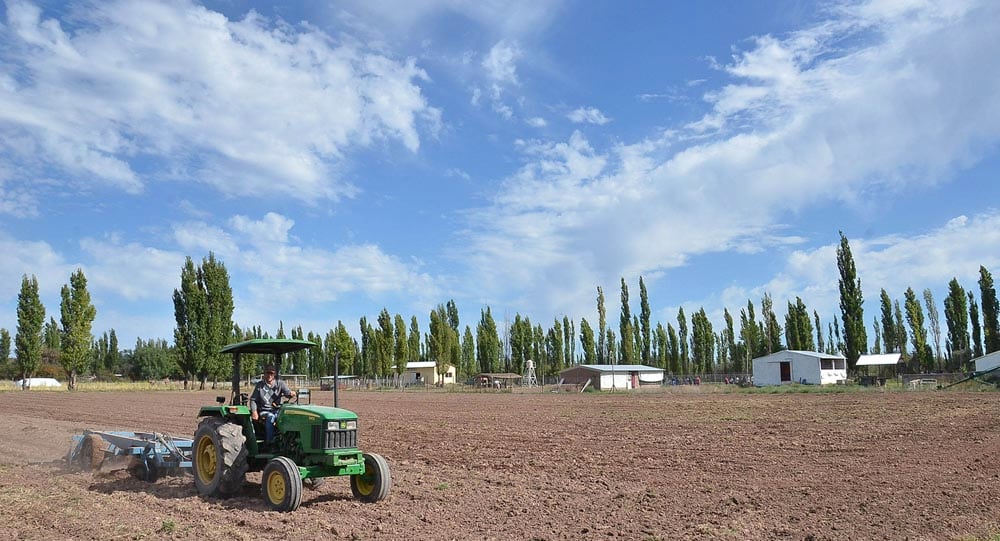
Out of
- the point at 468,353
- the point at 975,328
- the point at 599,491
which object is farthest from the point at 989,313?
the point at 599,491

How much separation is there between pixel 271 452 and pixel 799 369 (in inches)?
2106

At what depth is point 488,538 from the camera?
7.51m

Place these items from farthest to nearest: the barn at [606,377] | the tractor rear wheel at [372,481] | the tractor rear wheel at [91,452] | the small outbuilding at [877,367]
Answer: the barn at [606,377] < the small outbuilding at [877,367] < the tractor rear wheel at [91,452] < the tractor rear wheel at [372,481]

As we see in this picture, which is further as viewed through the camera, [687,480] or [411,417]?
[411,417]

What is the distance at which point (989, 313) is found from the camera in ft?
228

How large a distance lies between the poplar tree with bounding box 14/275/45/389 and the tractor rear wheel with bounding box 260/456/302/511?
71.7 m

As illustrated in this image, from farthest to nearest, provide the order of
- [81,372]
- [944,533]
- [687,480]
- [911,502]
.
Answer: [81,372] → [687,480] → [911,502] → [944,533]

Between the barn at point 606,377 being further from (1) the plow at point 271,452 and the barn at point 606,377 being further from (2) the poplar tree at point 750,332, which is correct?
(1) the plow at point 271,452

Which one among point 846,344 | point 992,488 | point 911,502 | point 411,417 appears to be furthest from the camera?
point 846,344

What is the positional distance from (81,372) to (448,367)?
1443 inches

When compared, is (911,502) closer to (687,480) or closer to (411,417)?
(687,480)

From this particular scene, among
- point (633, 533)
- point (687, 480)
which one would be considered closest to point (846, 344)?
point (687, 480)

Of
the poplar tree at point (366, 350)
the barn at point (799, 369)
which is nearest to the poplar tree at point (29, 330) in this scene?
the poplar tree at point (366, 350)

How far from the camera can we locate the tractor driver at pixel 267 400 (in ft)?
32.3
